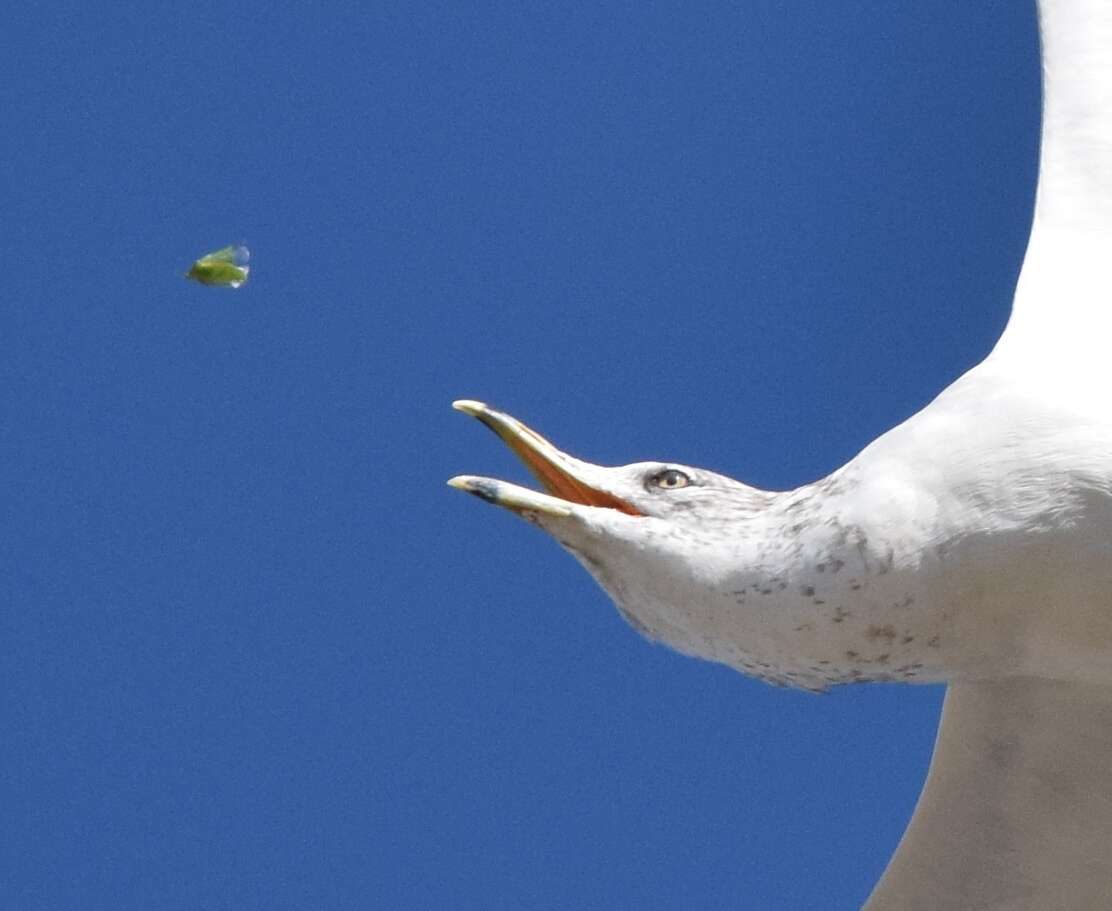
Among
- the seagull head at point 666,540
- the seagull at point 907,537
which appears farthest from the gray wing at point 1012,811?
the seagull head at point 666,540

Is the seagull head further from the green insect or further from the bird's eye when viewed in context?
the green insect

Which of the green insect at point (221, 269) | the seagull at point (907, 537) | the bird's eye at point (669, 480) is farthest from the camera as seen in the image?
the green insect at point (221, 269)

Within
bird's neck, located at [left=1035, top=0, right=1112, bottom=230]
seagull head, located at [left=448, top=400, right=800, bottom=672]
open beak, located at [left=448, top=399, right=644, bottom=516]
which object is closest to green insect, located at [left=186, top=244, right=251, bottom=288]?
open beak, located at [left=448, top=399, right=644, bottom=516]

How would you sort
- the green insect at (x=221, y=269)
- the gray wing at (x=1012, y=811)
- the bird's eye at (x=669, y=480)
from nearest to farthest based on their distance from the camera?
the bird's eye at (x=669, y=480)
the gray wing at (x=1012, y=811)
the green insect at (x=221, y=269)

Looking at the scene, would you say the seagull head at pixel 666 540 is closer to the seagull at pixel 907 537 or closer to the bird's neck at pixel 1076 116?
the seagull at pixel 907 537

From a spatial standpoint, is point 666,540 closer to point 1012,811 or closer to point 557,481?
point 557,481

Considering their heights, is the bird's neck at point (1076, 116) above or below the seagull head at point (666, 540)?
above

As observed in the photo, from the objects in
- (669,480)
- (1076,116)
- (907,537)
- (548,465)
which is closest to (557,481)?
(548,465)
